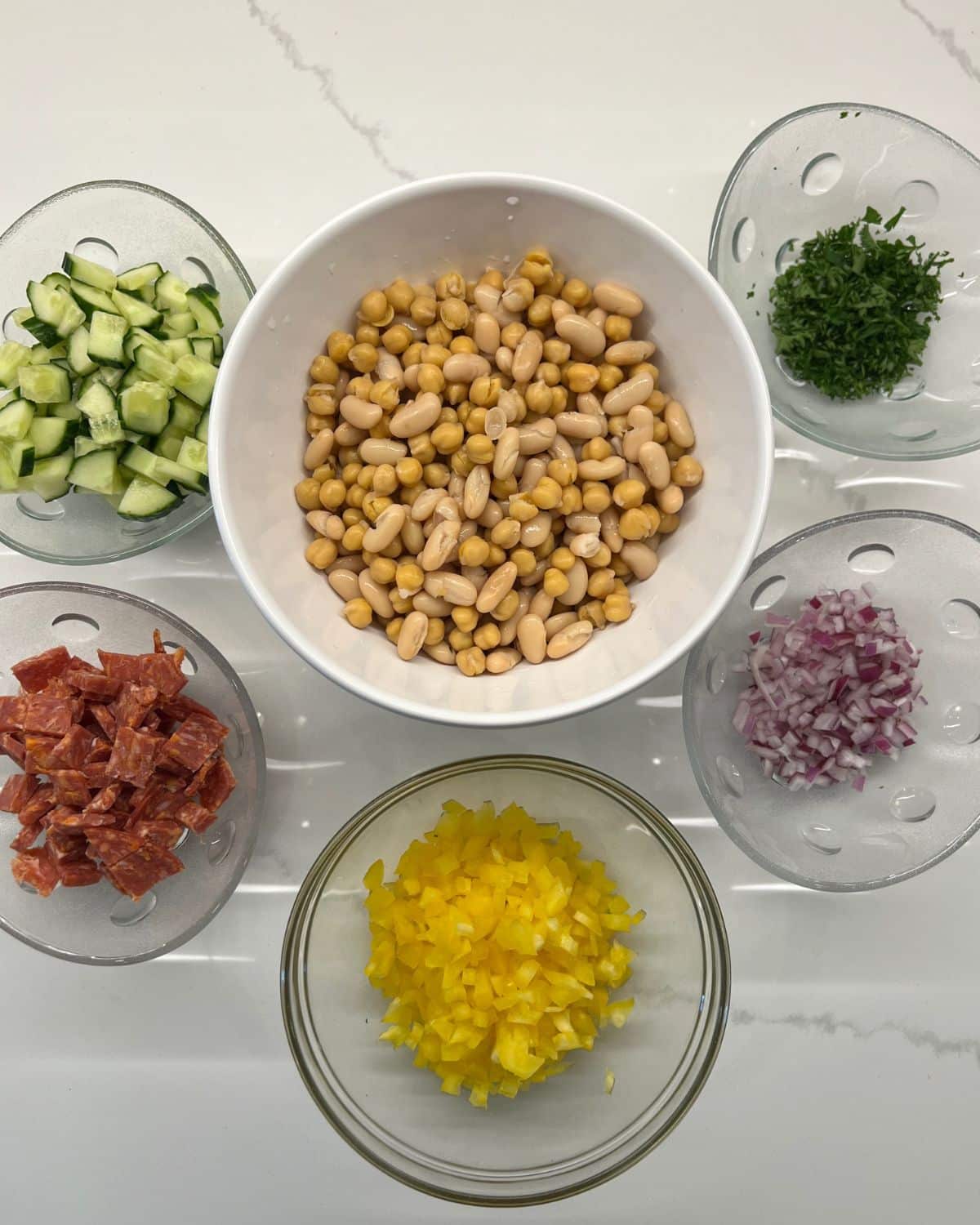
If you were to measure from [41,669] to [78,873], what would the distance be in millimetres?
304

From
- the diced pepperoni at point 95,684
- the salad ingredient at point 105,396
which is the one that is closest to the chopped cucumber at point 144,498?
the salad ingredient at point 105,396

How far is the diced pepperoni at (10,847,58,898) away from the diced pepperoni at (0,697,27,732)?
0.19 meters

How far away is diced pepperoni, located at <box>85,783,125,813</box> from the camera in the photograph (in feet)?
4.21

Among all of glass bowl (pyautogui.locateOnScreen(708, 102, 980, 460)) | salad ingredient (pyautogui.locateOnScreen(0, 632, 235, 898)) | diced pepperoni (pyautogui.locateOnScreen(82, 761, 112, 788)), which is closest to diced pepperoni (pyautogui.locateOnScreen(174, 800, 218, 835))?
salad ingredient (pyautogui.locateOnScreen(0, 632, 235, 898))

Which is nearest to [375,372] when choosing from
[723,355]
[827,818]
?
[723,355]

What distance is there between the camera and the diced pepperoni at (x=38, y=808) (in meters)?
1.33

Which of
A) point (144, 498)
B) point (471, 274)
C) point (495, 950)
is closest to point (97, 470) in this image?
point (144, 498)

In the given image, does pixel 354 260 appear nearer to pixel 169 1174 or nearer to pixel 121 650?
pixel 121 650

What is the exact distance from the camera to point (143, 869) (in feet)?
4.39

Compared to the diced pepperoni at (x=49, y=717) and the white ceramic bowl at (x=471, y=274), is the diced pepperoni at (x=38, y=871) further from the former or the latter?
the white ceramic bowl at (x=471, y=274)

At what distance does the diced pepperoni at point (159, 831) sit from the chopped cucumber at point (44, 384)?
0.60 m

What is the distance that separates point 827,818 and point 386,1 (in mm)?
1518

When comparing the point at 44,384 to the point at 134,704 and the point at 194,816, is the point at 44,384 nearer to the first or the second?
the point at 134,704

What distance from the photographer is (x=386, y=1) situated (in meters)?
1.54
